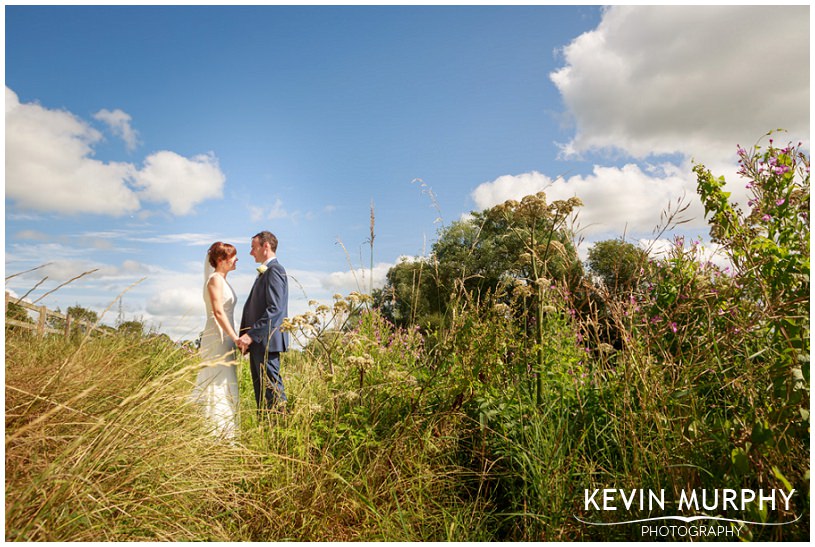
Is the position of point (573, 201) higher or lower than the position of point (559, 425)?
higher

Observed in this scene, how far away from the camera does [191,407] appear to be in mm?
3643

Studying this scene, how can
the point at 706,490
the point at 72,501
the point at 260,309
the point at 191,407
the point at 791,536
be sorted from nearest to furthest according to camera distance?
the point at 72,501
the point at 791,536
the point at 706,490
the point at 191,407
the point at 260,309

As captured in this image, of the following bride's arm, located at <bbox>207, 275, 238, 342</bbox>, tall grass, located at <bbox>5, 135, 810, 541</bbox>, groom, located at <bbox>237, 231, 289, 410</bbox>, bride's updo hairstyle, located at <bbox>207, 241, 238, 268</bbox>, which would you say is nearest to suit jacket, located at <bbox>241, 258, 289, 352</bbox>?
groom, located at <bbox>237, 231, 289, 410</bbox>

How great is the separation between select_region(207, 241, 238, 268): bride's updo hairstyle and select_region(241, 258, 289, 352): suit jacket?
563 millimetres

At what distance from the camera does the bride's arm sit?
5.17 m

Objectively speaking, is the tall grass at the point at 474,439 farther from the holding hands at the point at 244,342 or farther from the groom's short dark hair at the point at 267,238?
the groom's short dark hair at the point at 267,238

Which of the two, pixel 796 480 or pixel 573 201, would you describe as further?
pixel 573 201

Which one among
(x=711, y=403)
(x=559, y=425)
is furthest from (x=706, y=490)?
(x=711, y=403)

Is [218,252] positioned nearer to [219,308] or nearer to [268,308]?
[219,308]

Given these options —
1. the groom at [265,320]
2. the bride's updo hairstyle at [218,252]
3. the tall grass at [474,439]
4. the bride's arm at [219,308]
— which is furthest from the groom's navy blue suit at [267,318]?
the tall grass at [474,439]

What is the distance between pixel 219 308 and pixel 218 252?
621 millimetres

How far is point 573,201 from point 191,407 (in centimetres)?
277

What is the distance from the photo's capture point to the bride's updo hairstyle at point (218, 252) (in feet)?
17.9

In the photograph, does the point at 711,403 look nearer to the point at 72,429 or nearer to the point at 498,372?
the point at 498,372
